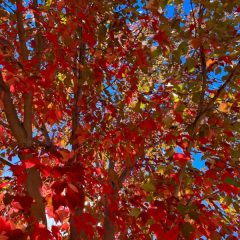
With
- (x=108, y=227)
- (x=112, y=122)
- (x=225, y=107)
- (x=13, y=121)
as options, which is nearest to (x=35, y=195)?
(x=13, y=121)

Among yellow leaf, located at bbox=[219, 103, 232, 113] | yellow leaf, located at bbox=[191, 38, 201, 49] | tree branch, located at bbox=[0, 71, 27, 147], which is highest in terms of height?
yellow leaf, located at bbox=[191, 38, 201, 49]

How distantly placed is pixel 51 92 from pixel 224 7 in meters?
3.62

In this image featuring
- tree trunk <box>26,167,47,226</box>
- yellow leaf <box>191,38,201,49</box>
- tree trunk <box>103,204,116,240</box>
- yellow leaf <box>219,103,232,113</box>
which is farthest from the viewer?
tree trunk <box>103,204,116,240</box>

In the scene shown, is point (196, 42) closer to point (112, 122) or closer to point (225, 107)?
point (225, 107)

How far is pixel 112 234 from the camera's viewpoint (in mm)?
6113

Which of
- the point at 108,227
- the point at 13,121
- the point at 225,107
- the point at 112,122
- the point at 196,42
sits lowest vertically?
the point at 108,227

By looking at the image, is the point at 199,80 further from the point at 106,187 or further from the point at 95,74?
the point at 106,187

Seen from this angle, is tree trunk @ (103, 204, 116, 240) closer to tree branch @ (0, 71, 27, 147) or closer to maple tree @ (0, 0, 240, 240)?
maple tree @ (0, 0, 240, 240)

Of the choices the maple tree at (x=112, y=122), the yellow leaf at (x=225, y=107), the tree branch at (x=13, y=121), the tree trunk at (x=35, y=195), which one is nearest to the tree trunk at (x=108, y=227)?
the maple tree at (x=112, y=122)

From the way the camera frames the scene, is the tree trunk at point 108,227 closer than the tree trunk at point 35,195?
No

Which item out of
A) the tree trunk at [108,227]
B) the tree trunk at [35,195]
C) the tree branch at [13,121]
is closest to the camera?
the tree trunk at [35,195]

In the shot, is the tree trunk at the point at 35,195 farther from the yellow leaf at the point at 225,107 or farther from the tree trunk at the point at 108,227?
the tree trunk at the point at 108,227

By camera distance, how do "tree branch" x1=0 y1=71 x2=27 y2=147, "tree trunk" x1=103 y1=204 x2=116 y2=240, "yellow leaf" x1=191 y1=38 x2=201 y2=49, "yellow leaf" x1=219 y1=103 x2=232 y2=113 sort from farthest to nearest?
"tree trunk" x1=103 y1=204 x2=116 y2=240
"yellow leaf" x1=219 y1=103 x2=232 y2=113
"yellow leaf" x1=191 y1=38 x2=201 y2=49
"tree branch" x1=0 y1=71 x2=27 y2=147

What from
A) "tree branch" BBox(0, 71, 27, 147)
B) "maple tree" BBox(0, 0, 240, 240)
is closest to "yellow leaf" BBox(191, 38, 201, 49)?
"maple tree" BBox(0, 0, 240, 240)
